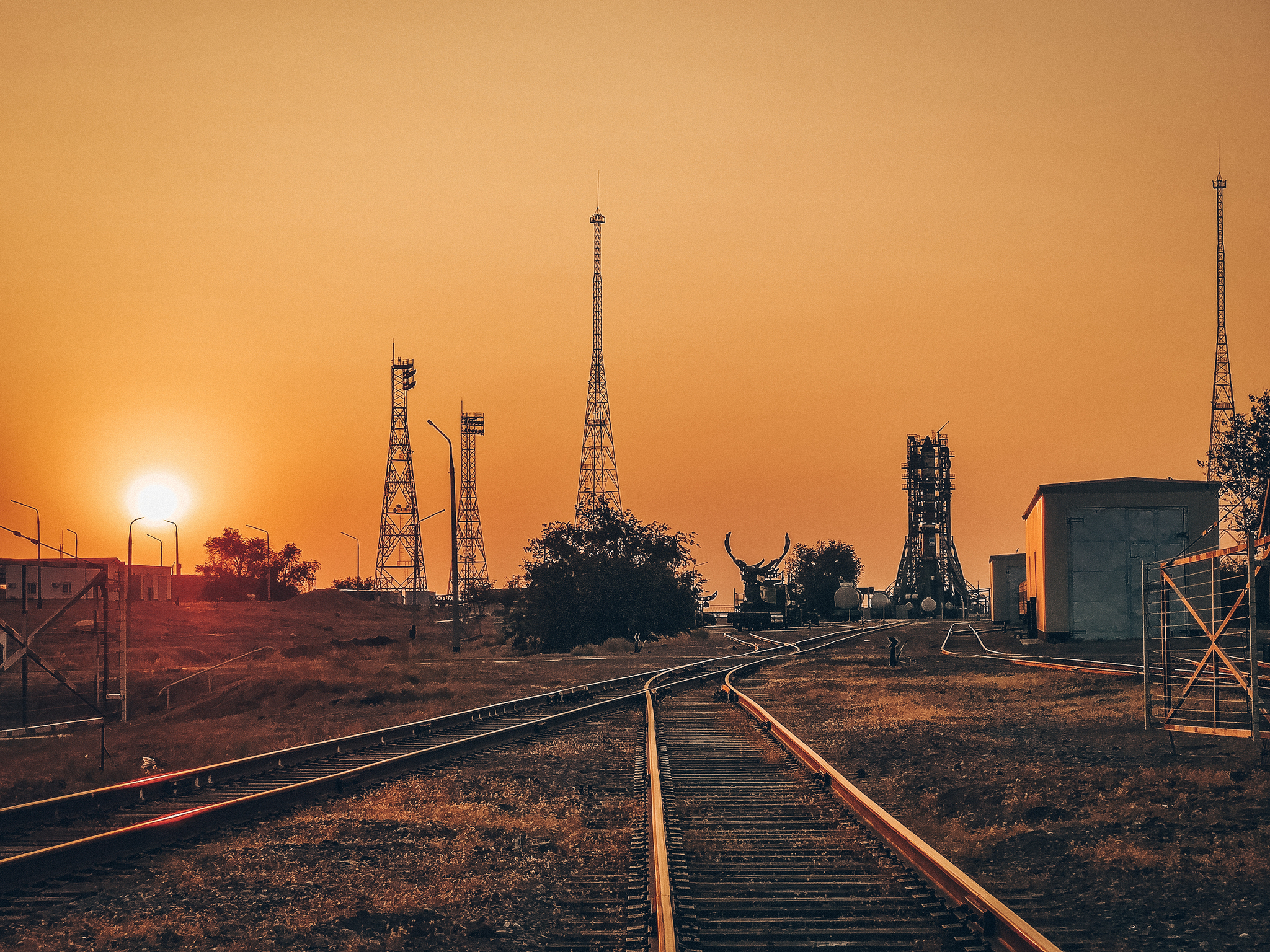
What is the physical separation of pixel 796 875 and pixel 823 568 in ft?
491

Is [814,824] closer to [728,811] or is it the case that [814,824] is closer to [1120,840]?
[728,811]

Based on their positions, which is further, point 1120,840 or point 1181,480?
point 1181,480

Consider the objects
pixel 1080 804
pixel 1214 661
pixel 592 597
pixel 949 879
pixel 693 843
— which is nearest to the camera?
pixel 949 879

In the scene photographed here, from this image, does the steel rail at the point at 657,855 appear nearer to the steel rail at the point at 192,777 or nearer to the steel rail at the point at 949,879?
the steel rail at the point at 949,879

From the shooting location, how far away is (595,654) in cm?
4978

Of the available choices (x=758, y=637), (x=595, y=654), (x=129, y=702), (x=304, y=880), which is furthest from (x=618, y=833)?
(x=758, y=637)

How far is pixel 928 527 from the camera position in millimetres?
131125

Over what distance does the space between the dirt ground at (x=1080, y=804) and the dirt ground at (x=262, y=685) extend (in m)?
8.90

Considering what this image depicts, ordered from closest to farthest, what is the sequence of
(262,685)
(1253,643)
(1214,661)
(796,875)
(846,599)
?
(796,875)
(1253,643)
(1214,661)
(262,685)
(846,599)

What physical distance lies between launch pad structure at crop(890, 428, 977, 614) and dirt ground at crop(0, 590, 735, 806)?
2746 inches

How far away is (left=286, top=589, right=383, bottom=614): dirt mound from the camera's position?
9701cm

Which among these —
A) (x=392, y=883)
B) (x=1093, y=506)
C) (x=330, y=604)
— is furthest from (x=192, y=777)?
(x=330, y=604)

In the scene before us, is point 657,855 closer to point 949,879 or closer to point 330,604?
point 949,879

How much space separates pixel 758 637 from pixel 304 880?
5768cm
